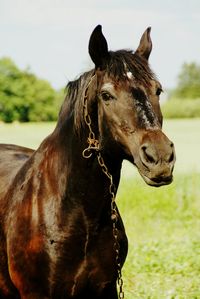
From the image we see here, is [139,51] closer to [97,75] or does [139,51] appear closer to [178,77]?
[97,75]

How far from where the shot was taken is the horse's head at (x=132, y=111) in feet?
9.09

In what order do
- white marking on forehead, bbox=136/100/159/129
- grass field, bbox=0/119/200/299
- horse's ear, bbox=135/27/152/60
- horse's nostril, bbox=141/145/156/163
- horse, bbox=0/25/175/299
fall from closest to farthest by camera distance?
1. horse's nostril, bbox=141/145/156/163
2. white marking on forehead, bbox=136/100/159/129
3. horse, bbox=0/25/175/299
4. horse's ear, bbox=135/27/152/60
5. grass field, bbox=0/119/200/299

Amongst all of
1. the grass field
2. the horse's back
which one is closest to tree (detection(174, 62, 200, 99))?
the grass field

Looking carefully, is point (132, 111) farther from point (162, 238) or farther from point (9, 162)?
point (162, 238)

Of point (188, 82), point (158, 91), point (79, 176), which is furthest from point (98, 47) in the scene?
point (188, 82)

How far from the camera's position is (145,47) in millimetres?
3518

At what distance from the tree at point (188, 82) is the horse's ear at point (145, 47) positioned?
84.8 metres

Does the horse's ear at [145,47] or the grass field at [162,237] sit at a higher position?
the horse's ear at [145,47]

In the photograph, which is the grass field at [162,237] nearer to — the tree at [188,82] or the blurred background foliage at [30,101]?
the blurred background foliage at [30,101]

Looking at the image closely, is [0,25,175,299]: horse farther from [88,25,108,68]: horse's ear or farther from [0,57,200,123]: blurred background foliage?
[0,57,200,123]: blurred background foliage

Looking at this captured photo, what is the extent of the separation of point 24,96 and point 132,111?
53.8 metres

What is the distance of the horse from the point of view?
118 inches

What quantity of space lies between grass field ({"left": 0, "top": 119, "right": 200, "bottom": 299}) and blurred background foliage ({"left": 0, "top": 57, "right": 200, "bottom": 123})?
34719 mm

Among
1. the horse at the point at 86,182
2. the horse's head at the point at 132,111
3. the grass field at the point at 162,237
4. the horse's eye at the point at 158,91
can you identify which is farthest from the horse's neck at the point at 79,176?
the grass field at the point at 162,237
